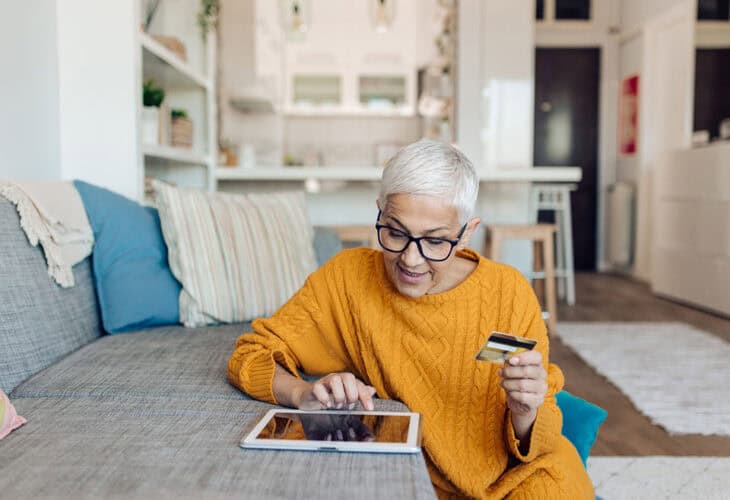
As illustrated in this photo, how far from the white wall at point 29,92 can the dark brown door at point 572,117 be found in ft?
18.8

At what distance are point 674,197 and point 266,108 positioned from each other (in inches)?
144

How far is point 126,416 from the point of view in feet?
3.95

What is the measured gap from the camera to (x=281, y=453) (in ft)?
3.29

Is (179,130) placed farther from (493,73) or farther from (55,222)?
(493,73)

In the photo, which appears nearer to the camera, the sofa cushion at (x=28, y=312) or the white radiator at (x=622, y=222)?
the sofa cushion at (x=28, y=312)

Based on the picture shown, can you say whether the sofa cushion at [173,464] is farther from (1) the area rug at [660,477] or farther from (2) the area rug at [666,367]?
(2) the area rug at [666,367]

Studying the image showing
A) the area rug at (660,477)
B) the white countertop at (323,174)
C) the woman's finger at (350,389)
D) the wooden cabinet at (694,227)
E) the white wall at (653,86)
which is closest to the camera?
the woman's finger at (350,389)

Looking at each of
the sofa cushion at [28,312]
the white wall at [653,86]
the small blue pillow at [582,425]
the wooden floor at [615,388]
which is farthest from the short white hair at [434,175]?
the white wall at [653,86]

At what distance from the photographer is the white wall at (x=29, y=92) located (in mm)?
2209

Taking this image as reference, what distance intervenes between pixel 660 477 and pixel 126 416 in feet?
5.12

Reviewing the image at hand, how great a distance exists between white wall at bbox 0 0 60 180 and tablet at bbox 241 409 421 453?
159 centimetres

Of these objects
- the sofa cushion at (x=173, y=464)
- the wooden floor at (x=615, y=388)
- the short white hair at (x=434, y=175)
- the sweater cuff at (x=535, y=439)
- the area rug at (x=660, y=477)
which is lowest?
the wooden floor at (x=615, y=388)

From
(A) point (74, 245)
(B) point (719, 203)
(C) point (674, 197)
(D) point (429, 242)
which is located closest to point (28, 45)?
(A) point (74, 245)

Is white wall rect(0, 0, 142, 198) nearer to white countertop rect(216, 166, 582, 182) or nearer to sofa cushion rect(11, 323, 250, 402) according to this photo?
sofa cushion rect(11, 323, 250, 402)
